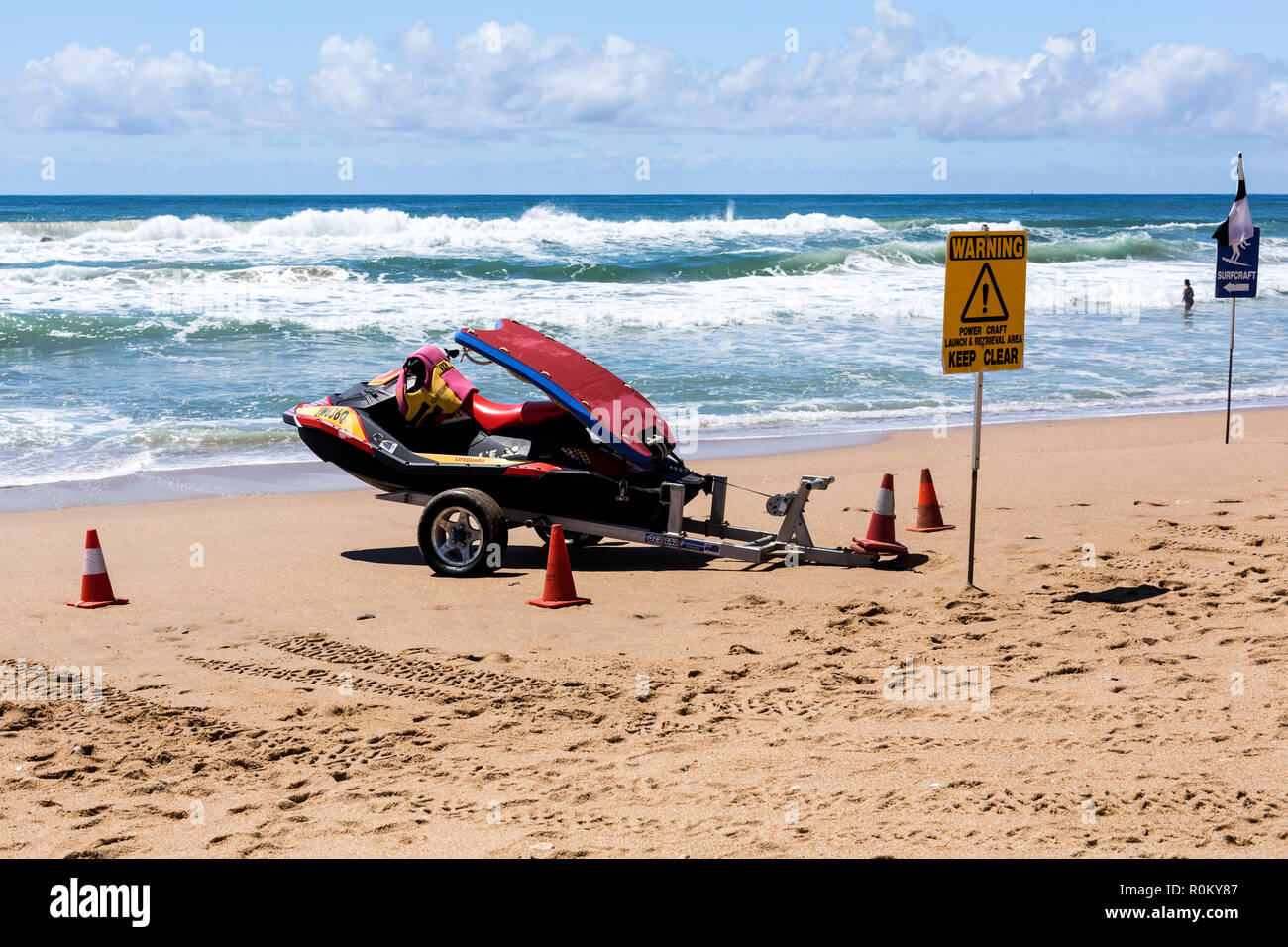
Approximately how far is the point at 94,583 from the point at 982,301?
229 inches

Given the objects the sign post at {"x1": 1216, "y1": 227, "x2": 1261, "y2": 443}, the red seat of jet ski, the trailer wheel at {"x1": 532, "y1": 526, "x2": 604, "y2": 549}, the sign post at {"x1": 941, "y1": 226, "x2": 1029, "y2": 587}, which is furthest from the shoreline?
the sign post at {"x1": 941, "y1": 226, "x2": 1029, "y2": 587}

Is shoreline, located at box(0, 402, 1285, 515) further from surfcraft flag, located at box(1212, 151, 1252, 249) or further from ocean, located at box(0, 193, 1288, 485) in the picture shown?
surfcraft flag, located at box(1212, 151, 1252, 249)

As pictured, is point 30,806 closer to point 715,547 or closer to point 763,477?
point 715,547

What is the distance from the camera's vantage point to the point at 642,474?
8.83 m

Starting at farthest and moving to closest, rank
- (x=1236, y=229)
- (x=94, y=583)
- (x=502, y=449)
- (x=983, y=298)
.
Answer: (x=1236, y=229)
(x=502, y=449)
(x=94, y=583)
(x=983, y=298)

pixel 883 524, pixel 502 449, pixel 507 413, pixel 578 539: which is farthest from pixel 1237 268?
pixel 502 449

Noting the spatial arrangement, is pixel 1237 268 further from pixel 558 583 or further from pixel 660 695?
pixel 660 695

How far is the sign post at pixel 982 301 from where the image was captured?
7531 millimetres

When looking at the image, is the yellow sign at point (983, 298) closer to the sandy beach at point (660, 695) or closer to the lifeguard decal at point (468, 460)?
the sandy beach at point (660, 695)

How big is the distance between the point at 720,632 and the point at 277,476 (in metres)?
6.47

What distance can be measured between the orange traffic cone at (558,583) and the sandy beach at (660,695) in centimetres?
12

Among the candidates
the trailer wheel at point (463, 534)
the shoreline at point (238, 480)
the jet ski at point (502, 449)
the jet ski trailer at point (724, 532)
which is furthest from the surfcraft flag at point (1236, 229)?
the trailer wheel at point (463, 534)

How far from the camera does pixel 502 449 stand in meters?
9.06
